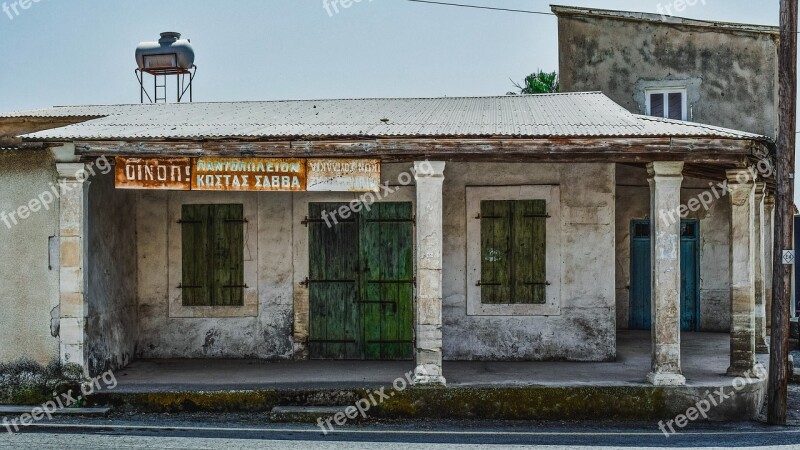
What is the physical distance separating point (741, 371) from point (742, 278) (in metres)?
1.13

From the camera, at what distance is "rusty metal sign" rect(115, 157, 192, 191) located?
10.2 metres

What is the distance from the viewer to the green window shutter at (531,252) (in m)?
12.0

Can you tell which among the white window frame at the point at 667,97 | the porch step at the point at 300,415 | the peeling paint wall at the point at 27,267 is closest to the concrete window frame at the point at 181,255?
the peeling paint wall at the point at 27,267

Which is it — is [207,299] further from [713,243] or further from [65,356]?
[713,243]

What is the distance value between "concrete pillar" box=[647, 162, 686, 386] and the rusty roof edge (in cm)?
755

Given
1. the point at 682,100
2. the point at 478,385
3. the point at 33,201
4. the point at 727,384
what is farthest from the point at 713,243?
the point at 33,201

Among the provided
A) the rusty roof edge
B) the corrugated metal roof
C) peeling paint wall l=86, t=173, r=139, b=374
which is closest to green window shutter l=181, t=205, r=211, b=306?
peeling paint wall l=86, t=173, r=139, b=374

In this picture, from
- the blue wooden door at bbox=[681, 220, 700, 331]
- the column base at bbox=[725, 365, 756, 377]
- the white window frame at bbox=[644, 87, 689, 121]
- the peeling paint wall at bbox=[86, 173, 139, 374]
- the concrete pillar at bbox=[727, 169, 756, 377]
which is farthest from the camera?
the white window frame at bbox=[644, 87, 689, 121]

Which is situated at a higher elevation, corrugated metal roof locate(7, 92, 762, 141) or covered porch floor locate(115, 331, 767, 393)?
corrugated metal roof locate(7, 92, 762, 141)

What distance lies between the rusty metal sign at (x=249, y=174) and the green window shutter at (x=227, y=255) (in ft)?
6.80

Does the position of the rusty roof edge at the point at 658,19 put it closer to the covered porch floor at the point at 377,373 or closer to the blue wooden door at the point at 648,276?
the blue wooden door at the point at 648,276

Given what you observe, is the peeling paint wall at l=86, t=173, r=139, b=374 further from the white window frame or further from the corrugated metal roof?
the white window frame

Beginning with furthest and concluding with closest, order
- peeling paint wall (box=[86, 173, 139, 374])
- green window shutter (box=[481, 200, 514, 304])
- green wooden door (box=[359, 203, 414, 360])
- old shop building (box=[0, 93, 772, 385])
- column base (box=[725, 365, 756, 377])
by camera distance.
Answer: green wooden door (box=[359, 203, 414, 360])
green window shutter (box=[481, 200, 514, 304])
old shop building (box=[0, 93, 772, 385])
peeling paint wall (box=[86, 173, 139, 374])
column base (box=[725, 365, 756, 377])

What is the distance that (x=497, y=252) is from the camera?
12039mm
